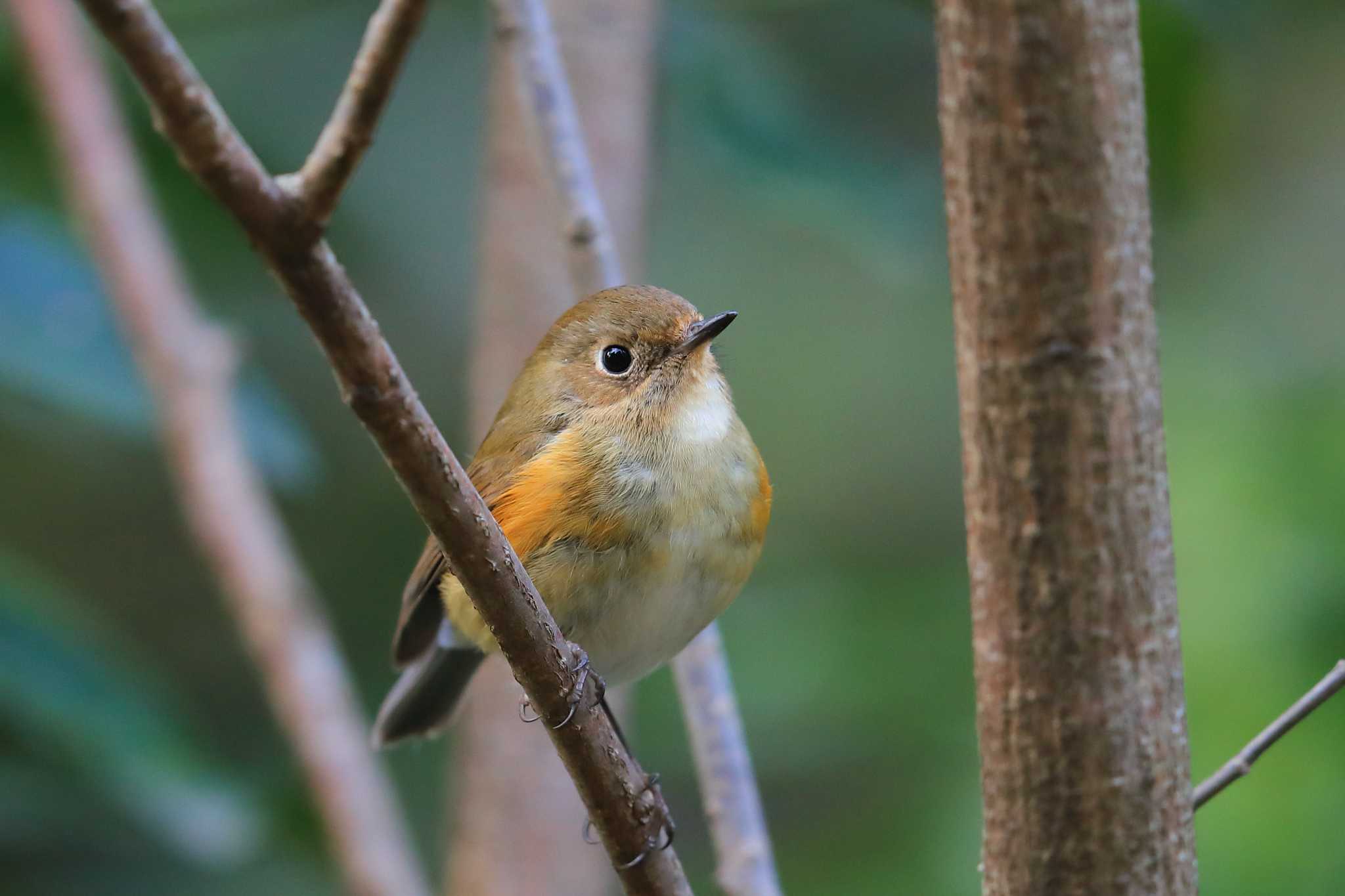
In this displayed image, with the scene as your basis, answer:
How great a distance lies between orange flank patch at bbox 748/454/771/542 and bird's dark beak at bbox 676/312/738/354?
262mm

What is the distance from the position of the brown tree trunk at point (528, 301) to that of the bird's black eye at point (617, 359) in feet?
3.53

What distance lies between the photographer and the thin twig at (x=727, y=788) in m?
2.61

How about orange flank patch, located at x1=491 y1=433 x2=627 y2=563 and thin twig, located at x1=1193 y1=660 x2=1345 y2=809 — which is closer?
thin twig, located at x1=1193 y1=660 x2=1345 y2=809

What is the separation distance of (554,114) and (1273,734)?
172cm

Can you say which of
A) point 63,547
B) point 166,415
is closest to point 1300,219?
point 166,415

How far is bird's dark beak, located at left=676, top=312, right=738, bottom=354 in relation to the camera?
2.75m

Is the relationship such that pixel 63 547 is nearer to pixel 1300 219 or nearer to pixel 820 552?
pixel 820 552

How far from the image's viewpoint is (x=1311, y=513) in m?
3.14

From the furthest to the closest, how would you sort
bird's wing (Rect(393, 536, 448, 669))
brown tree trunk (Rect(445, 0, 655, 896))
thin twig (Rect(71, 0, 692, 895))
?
brown tree trunk (Rect(445, 0, 655, 896)), bird's wing (Rect(393, 536, 448, 669)), thin twig (Rect(71, 0, 692, 895))

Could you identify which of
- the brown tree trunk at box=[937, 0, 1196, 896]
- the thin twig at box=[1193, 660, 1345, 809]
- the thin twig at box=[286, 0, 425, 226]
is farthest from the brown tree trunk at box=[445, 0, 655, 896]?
the thin twig at box=[286, 0, 425, 226]

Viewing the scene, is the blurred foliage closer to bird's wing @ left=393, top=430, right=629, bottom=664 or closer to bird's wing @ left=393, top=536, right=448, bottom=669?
bird's wing @ left=393, top=536, right=448, bottom=669

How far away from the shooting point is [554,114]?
109 inches

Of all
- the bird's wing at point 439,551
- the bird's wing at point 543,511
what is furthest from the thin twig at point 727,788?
the bird's wing at point 439,551

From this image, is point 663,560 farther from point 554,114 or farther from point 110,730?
point 110,730
